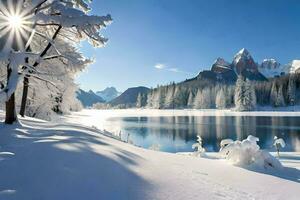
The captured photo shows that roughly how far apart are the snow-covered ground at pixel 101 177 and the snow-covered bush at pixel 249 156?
7.49ft

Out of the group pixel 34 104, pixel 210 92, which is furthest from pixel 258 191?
pixel 210 92

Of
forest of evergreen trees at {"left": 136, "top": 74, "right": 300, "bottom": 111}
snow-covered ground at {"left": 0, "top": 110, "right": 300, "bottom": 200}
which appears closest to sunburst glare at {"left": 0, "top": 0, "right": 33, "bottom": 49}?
snow-covered ground at {"left": 0, "top": 110, "right": 300, "bottom": 200}

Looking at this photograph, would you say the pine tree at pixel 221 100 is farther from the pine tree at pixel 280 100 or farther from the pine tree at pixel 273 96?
the pine tree at pixel 280 100

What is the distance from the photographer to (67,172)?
590 centimetres

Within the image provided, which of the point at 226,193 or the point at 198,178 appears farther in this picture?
the point at 198,178

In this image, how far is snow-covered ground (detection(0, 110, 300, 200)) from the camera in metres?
5.29

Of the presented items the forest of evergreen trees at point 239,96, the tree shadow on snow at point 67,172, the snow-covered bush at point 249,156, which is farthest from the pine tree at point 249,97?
the tree shadow on snow at point 67,172

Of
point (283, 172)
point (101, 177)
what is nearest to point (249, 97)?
point (283, 172)

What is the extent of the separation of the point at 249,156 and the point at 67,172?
7.33 m

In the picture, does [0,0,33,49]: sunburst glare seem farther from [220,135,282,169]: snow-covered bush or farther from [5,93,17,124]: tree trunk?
[220,135,282,169]: snow-covered bush

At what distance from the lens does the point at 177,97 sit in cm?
16138

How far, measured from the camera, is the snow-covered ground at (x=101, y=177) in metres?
5.29

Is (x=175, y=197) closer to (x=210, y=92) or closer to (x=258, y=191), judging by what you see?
(x=258, y=191)

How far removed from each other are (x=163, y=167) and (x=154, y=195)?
6.90 feet
